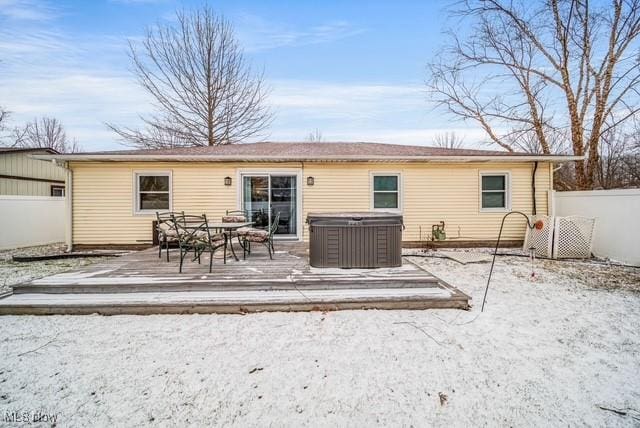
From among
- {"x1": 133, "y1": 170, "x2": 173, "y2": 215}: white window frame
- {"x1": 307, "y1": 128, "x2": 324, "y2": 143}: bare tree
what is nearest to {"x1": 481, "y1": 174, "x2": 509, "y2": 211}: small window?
{"x1": 133, "y1": 170, "x2": 173, "y2": 215}: white window frame

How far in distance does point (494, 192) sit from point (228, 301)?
7.51m

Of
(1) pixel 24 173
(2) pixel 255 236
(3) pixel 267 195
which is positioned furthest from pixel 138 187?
(1) pixel 24 173

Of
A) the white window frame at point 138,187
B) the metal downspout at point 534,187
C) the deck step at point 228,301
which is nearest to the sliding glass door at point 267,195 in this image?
the white window frame at point 138,187

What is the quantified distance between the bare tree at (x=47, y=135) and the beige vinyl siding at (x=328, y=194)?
24.0 metres

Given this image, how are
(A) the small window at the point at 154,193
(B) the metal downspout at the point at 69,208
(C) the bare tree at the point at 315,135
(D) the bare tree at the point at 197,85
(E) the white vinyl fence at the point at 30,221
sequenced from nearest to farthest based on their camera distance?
1. (B) the metal downspout at the point at 69,208
2. (A) the small window at the point at 154,193
3. (E) the white vinyl fence at the point at 30,221
4. (D) the bare tree at the point at 197,85
5. (C) the bare tree at the point at 315,135

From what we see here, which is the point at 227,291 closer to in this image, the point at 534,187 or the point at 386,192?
the point at 386,192

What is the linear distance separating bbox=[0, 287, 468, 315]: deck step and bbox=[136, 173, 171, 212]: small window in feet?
13.8

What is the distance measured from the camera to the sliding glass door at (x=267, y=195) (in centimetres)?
780

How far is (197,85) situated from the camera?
46.5 feet

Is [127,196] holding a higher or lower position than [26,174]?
lower

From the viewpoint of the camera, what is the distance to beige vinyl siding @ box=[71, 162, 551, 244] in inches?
299

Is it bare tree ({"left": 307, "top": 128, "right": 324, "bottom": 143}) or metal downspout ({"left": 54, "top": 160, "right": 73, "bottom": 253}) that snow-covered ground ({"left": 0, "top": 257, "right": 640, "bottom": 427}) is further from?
bare tree ({"left": 307, "top": 128, "right": 324, "bottom": 143})

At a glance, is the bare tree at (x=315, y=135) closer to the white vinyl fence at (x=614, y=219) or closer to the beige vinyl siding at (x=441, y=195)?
the beige vinyl siding at (x=441, y=195)

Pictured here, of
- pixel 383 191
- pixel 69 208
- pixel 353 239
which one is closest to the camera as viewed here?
pixel 353 239
